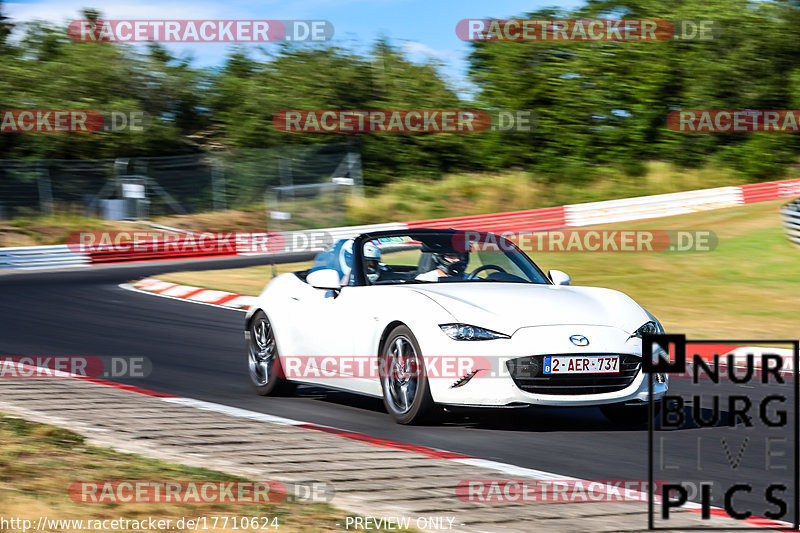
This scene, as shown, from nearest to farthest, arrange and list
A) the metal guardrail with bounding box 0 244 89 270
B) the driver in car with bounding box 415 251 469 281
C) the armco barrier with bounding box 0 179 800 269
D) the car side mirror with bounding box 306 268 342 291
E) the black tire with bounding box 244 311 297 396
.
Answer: the car side mirror with bounding box 306 268 342 291 → the driver in car with bounding box 415 251 469 281 → the black tire with bounding box 244 311 297 396 → the metal guardrail with bounding box 0 244 89 270 → the armco barrier with bounding box 0 179 800 269

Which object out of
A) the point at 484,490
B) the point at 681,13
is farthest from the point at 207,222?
the point at 484,490

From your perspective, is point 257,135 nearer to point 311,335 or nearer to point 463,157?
point 463,157

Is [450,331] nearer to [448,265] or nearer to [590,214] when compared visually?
[448,265]

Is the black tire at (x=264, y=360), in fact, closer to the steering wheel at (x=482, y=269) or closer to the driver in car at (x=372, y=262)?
the driver in car at (x=372, y=262)

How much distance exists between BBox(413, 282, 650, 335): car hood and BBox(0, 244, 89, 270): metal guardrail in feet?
69.0

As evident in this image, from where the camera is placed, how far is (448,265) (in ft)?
27.3

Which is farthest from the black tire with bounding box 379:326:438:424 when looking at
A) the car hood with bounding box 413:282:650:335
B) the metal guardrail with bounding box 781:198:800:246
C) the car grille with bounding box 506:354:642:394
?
the metal guardrail with bounding box 781:198:800:246

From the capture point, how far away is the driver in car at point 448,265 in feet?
27.0

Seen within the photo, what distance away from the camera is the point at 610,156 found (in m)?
42.8

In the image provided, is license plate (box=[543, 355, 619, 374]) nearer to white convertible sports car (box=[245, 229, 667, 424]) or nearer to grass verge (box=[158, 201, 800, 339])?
white convertible sports car (box=[245, 229, 667, 424])

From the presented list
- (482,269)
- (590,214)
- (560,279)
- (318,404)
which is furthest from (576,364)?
Result: (590,214)

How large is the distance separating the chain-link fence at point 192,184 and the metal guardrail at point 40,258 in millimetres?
2606

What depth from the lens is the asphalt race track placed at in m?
6.35

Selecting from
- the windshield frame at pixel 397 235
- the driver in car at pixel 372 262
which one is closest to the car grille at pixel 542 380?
the windshield frame at pixel 397 235
